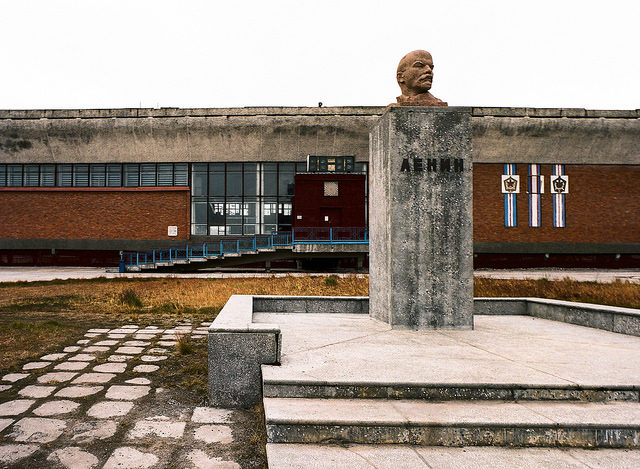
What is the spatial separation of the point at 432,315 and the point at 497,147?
26850mm

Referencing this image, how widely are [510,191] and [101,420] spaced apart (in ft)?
100

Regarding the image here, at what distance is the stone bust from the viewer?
6.52 metres

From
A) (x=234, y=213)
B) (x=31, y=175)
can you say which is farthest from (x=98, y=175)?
(x=234, y=213)

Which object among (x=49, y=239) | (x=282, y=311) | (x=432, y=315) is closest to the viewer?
(x=432, y=315)

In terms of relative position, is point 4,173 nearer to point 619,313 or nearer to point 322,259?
point 322,259

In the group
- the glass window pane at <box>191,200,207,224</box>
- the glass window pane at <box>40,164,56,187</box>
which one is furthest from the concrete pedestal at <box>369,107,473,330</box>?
the glass window pane at <box>40,164,56,187</box>

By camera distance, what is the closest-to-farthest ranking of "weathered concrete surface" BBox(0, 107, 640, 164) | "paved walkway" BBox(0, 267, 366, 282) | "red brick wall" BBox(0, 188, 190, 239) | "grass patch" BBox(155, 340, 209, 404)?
1. "grass patch" BBox(155, 340, 209, 404)
2. "paved walkway" BBox(0, 267, 366, 282)
3. "weathered concrete surface" BBox(0, 107, 640, 164)
4. "red brick wall" BBox(0, 188, 190, 239)

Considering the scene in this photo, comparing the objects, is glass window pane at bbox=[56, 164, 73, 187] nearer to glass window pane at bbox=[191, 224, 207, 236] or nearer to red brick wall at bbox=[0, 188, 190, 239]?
red brick wall at bbox=[0, 188, 190, 239]

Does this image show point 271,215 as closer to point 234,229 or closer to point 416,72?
point 234,229

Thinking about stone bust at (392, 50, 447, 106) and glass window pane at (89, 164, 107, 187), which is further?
glass window pane at (89, 164, 107, 187)

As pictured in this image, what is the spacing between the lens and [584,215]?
30391mm

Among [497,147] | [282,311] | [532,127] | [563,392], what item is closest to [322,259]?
[497,147]

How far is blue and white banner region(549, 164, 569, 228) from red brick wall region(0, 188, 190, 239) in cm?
2447

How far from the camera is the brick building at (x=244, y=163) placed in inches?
1169
